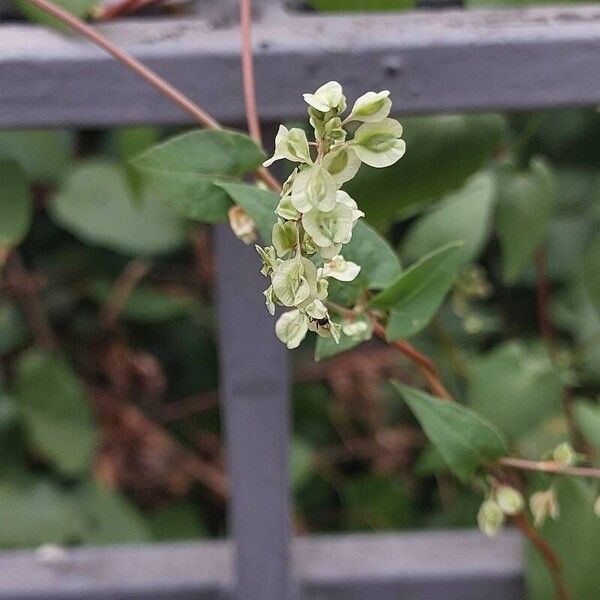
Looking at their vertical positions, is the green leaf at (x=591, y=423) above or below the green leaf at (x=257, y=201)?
below

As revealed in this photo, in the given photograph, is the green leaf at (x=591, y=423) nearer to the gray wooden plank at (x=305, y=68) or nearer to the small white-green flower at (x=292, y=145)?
A: the gray wooden plank at (x=305, y=68)

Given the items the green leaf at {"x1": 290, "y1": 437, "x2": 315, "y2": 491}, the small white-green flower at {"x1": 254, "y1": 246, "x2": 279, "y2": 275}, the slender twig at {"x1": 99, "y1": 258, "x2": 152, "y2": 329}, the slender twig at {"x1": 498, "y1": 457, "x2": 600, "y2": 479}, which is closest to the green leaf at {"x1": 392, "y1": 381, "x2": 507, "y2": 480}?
the slender twig at {"x1": 498, "y1": 457, "x2": 600, "y2": 479}

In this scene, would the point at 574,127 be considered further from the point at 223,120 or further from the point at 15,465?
the point at 15,465

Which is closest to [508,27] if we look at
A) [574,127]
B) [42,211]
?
[574,127]

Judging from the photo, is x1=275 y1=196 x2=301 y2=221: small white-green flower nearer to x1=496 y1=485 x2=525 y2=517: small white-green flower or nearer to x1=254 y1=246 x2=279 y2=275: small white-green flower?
x1=254 y1=246 x2=279 y2=275: small white-green flower

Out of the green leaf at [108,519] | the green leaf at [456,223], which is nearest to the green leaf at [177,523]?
the green leaf at [108,519]
